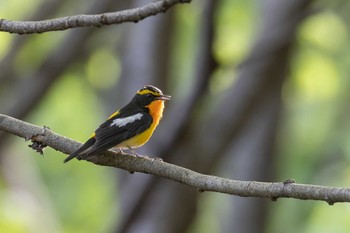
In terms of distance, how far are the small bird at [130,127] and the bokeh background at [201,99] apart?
3.38m

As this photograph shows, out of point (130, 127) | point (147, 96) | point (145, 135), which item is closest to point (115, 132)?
point (130, 127)

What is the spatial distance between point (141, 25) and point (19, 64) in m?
2.37

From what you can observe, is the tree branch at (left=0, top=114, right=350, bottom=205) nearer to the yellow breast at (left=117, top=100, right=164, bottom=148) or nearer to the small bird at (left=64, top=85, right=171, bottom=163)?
the small bird at (left=64, top=85, right=171, bottom=163)

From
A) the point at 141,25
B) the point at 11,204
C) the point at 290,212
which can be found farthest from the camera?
the point at 290,212

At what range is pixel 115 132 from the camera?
534 centimetres

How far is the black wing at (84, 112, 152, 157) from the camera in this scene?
5064 mm

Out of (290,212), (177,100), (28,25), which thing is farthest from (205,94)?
(290,212)

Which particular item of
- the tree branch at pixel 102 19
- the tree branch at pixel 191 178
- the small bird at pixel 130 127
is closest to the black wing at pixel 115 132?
the small bird at pixel 130 127

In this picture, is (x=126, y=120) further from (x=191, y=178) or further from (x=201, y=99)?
(x=201, y=99)

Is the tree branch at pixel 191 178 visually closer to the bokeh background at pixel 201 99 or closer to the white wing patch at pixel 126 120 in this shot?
the white wing patch at pixel 126 120

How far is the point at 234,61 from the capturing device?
10.9 metres

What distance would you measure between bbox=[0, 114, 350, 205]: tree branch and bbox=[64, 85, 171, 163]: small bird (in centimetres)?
10

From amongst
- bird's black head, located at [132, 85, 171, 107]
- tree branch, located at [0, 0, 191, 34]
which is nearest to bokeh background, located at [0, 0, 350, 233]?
bird's black head, located at [132, 85, 171, 107]

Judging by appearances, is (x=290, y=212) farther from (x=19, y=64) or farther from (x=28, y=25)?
(x=28, y=25)
